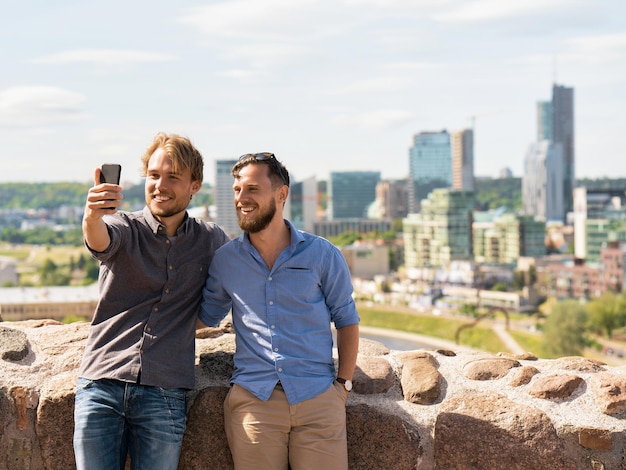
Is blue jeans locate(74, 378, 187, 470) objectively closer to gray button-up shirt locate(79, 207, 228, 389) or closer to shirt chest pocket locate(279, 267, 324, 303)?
gray button-up shirt locate(79, 207, 228, 389)

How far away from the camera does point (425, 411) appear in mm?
2580

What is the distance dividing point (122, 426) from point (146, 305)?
342 mm

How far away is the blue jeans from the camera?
7.95 ft

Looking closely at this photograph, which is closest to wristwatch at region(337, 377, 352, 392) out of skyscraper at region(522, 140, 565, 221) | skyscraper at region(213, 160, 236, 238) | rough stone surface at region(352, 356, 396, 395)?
rough stone surface at region(352, 356, 396, 395)

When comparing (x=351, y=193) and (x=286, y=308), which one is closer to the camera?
(x=286, y=308)

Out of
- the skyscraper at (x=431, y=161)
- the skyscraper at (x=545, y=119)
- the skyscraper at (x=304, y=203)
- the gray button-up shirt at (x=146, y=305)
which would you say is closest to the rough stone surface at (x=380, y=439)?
the gray button-up shirt at (x=146, y=305)

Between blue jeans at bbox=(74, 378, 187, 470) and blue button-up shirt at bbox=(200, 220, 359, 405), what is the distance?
247mm

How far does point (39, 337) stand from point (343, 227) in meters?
111

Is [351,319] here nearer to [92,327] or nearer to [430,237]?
[92,327]

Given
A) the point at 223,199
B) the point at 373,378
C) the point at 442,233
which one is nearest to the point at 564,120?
the point at 223,199

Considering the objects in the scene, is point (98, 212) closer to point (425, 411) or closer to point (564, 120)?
point (425, 411)

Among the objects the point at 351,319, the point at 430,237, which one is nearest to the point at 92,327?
the point at 351,319

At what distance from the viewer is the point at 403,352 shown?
114 inches

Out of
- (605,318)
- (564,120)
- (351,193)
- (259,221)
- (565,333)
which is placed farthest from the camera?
(564,120)
